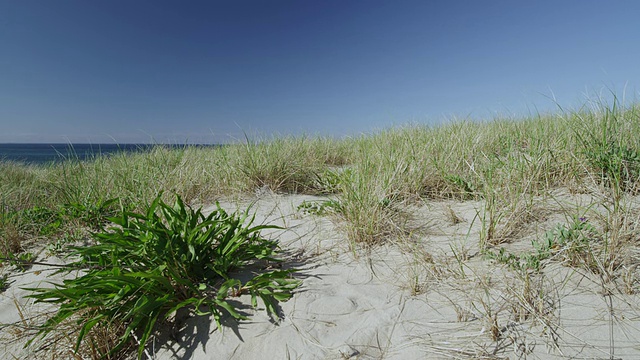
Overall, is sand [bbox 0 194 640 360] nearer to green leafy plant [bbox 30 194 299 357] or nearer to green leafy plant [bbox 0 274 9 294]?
green leafy plant [bbox 30 194 299 357]

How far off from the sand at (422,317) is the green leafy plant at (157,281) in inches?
4.1

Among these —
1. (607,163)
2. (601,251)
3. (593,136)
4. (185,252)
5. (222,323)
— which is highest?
(593,136)

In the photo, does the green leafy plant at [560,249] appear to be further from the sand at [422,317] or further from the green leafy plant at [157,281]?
the green leafy plant at [157,281]

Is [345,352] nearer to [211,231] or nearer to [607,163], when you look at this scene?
[211,231]

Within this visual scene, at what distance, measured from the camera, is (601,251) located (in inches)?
53.5

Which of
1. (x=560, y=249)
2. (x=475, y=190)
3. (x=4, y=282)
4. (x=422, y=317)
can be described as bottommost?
(x=4, y=282)

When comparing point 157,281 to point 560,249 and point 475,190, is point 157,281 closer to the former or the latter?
point 560,249

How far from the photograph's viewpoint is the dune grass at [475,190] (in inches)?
55.8

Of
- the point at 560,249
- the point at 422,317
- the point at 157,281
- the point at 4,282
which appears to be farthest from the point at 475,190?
the point at 4,282

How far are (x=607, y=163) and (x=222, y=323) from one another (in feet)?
9.85

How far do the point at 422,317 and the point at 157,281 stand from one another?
4.72ft

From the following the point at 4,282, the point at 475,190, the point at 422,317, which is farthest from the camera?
the point at 475,190

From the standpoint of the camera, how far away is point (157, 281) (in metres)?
1.47

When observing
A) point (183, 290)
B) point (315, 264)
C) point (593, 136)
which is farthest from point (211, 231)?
point (593, 136)
